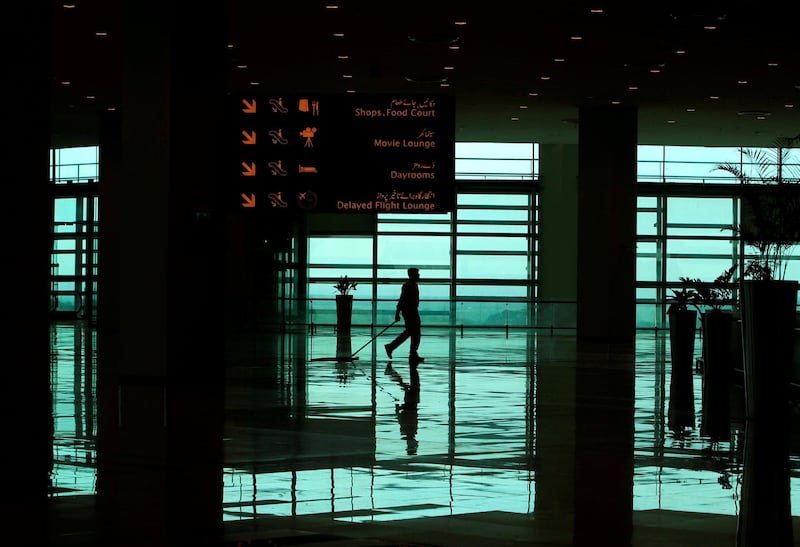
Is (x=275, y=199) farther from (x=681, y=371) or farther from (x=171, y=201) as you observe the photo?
(x=681, y=371)

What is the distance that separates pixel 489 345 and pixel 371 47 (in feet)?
26.9

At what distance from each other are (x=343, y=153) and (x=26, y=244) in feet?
27.5

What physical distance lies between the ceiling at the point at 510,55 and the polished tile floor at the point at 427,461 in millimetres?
6129

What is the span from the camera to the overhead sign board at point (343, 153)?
1529cm

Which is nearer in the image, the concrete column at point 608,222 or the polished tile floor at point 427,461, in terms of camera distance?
the polished tile floor at point 427,461

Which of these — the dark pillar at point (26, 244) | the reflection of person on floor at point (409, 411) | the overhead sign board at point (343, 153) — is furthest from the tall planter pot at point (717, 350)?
the dark pillar at point (26, 244)

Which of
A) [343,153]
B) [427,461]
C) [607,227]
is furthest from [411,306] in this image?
[427,461]

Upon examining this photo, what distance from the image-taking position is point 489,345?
27.8m

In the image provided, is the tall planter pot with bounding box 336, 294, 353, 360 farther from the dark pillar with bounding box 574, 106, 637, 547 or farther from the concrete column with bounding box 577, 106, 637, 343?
the concrete column with bounding box 577, 106, 637, 343

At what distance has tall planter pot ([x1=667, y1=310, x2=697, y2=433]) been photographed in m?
12.3

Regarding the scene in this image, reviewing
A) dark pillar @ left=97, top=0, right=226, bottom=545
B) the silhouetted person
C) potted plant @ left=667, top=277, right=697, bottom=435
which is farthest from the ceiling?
potted plant @ left=667, top=277, right=697, bottom=435

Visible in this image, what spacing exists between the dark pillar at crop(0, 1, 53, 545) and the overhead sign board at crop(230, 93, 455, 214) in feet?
25.6

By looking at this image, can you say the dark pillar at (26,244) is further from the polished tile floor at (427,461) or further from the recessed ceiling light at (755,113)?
the recessed ceiling light at (755,113)

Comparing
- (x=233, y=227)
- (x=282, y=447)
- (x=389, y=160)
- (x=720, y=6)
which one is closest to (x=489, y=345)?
(x=233, y=227)
